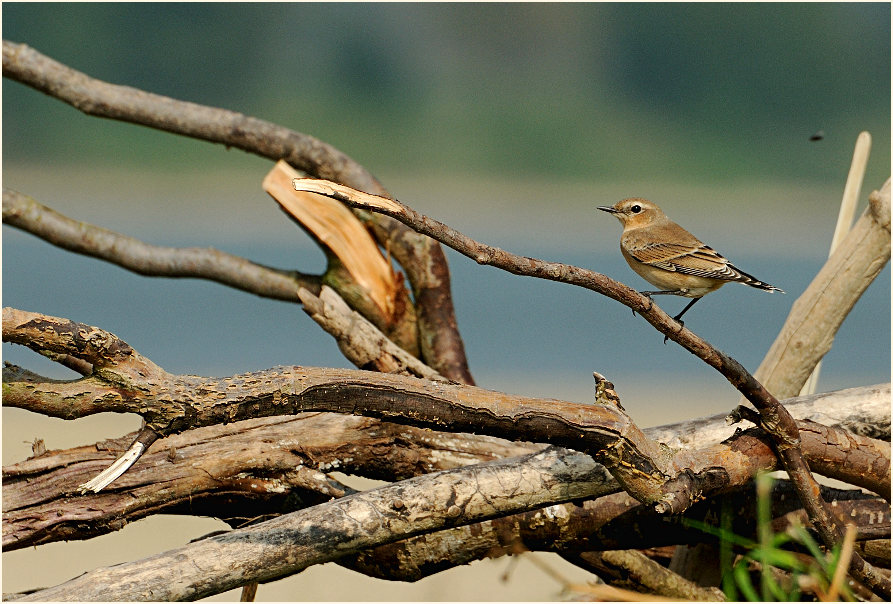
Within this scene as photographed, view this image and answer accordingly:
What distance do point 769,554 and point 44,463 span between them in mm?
1820

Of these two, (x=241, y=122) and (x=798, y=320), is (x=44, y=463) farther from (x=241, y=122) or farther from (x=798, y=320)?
(x=798, y=320)

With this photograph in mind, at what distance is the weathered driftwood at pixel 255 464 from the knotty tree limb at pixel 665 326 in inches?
6.1

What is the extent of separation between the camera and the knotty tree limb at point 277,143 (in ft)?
12.2

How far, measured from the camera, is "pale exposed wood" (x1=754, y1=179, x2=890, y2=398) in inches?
115

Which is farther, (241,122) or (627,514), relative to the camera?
(241,122)

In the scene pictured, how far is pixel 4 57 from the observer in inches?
148

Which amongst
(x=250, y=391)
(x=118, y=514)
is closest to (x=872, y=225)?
(x=250, y=391)

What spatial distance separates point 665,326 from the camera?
5.81 ft

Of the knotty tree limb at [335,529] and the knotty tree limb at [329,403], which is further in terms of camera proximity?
the knotty tree limb at [335,529]

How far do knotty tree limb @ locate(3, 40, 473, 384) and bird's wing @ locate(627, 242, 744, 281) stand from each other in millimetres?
1289

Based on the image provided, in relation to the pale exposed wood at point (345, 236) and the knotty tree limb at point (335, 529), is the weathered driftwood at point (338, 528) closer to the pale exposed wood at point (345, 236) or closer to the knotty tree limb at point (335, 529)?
the knotty tree limb at point (335, 529)

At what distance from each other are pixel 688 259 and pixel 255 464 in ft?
4.69

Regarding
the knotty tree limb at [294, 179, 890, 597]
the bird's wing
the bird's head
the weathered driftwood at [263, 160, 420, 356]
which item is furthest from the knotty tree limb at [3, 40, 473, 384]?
the knotty tree limb at [294, 179, 890, 597]

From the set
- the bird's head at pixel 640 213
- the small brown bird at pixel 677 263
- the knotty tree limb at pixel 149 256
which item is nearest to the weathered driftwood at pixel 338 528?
the small brown bird at pixel 677 263
